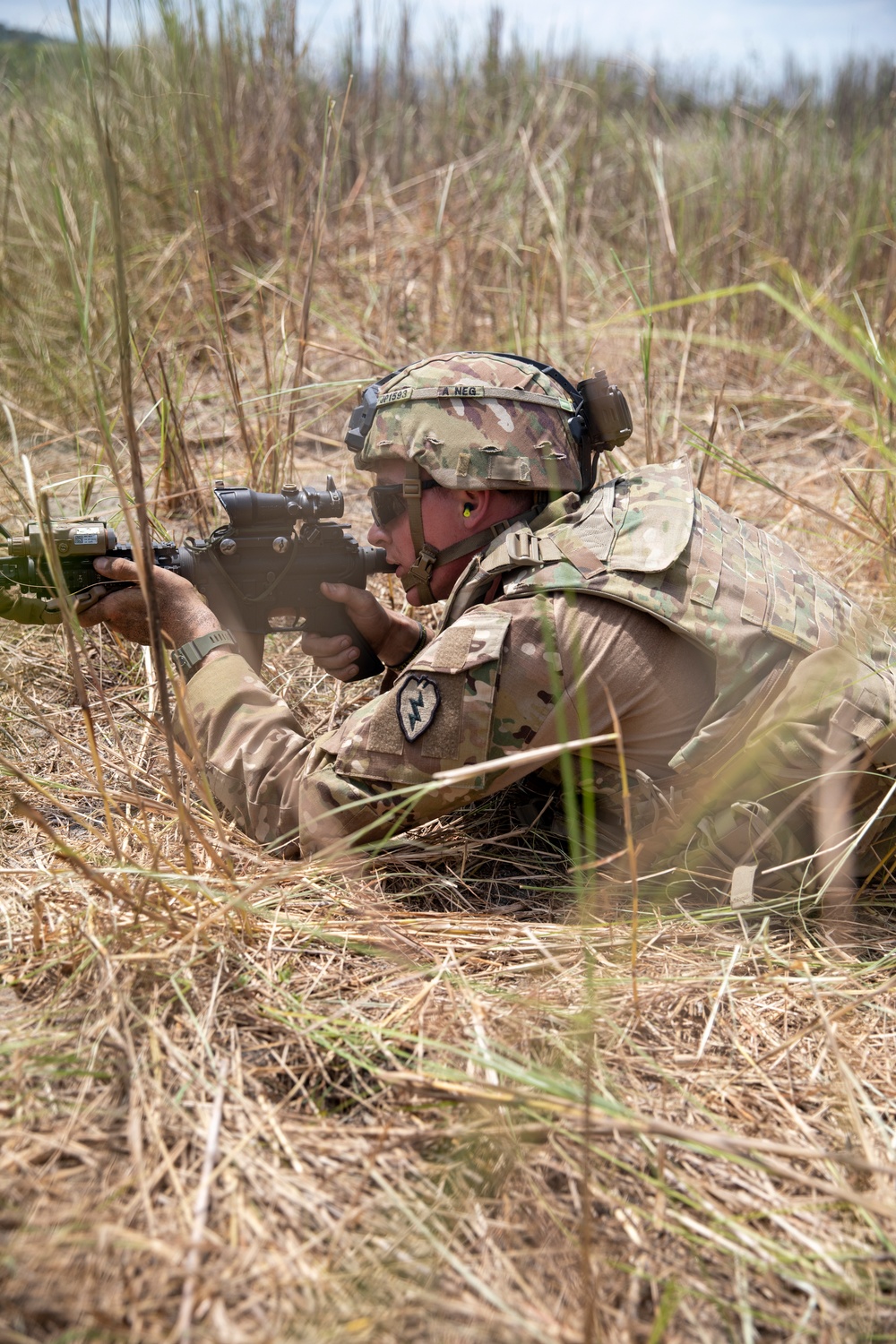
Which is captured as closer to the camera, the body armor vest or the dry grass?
the dry grass

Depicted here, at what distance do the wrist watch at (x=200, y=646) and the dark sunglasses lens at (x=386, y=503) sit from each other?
544 mm

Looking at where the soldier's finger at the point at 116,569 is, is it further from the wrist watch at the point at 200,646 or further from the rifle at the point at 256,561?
the wrist watch at the point at 200,646

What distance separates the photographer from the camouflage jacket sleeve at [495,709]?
233 centimetres

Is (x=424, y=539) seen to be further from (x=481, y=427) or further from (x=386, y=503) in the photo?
(x=481, y=427)

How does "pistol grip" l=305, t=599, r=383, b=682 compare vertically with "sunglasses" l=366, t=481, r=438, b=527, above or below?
below

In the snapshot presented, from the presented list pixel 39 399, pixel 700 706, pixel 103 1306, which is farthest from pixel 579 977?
pixel 39 399

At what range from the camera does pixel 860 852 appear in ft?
8.14

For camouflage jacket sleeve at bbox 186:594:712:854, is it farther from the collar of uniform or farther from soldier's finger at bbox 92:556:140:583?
soldier's finger at bbox 92:556:140:583

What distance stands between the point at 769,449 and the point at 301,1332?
5152 mm

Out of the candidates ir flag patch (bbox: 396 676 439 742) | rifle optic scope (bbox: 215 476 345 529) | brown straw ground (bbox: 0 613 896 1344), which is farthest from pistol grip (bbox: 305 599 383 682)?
brown straw ground (bbox: 0 613 896 1344)

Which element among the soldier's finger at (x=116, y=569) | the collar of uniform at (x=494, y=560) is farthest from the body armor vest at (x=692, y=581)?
the soldier's finger at (x=116, y=569)

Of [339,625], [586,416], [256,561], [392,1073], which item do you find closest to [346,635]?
[339,625]

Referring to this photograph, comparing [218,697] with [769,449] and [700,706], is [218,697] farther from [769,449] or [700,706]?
[769,449]

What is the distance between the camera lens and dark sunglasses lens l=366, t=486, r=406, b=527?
2.75 meters
